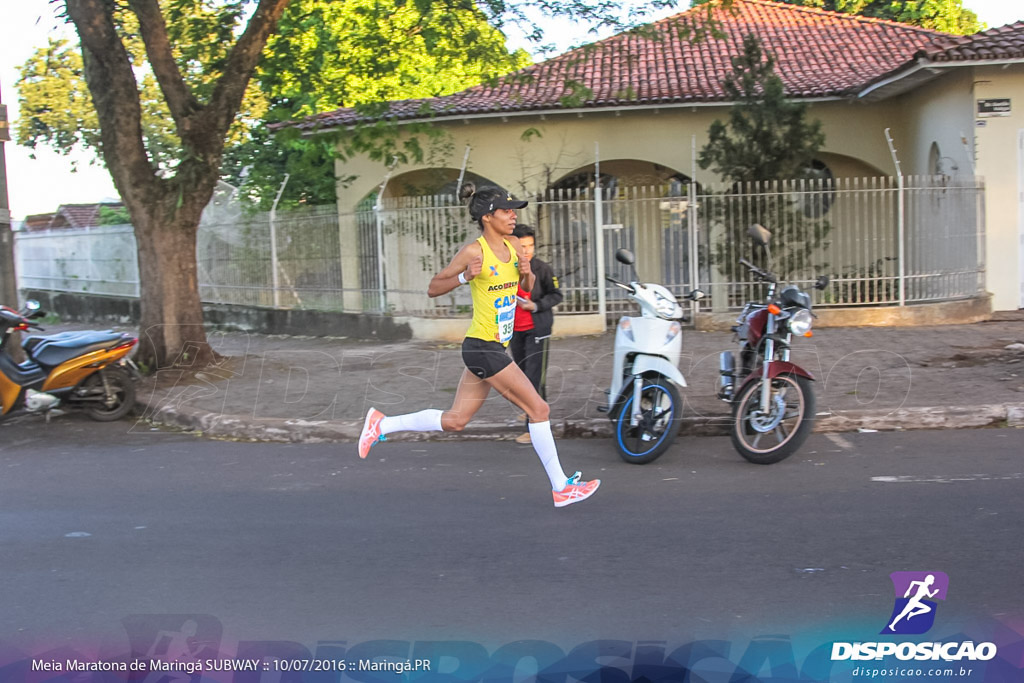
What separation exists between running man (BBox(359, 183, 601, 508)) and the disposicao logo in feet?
6.06

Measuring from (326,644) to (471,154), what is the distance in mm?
14583

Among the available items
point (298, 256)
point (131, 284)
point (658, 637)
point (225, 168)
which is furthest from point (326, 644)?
point (225, 168)

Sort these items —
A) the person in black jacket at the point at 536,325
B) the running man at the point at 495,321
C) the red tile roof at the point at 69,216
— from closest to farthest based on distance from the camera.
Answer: the running man at the point at 495,321, the person in black jacket at the point at 536,325, the red tile roof at the point at 69,216

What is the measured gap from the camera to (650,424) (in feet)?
22.6

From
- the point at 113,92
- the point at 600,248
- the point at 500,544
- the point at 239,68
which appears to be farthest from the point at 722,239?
the point at 500,544

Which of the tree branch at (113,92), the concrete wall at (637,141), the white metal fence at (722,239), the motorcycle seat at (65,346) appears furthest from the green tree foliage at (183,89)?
the concrete wall at (637,141)

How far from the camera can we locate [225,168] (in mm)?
29703

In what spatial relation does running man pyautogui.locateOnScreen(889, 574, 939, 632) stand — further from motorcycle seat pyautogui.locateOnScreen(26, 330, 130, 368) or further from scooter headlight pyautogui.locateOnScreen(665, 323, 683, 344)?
motorcycle seat pyautogui.locateOnScreen(26, 330, 130, 368)

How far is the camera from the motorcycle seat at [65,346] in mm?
9078

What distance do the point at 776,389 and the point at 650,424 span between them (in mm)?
871

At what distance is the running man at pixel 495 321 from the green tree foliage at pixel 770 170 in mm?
8995

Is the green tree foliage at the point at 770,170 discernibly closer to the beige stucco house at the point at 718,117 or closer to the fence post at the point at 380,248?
the beige stucco house at the point at 718,117

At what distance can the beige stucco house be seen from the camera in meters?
14.4

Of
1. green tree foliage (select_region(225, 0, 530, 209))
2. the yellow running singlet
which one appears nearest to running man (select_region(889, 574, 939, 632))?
the yellow running singlet
